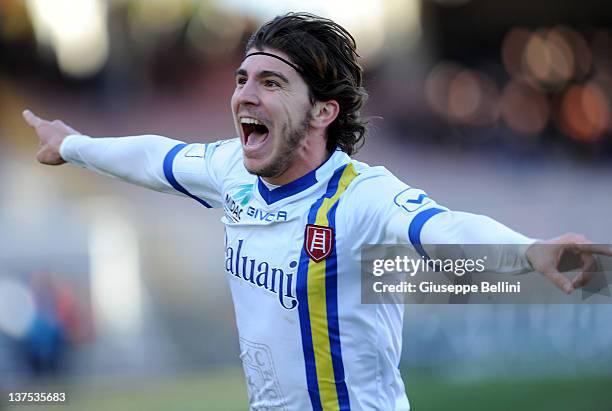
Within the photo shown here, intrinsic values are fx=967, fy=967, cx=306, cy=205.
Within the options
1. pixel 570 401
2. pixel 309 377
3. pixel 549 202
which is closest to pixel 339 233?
pixel 309 377

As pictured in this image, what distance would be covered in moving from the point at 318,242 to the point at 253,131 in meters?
0.69

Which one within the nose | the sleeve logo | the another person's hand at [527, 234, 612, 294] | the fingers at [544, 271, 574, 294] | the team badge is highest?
the nose

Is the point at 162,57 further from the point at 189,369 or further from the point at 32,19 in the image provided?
the point at 189,369

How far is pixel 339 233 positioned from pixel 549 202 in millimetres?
9253

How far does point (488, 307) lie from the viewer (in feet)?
34.7

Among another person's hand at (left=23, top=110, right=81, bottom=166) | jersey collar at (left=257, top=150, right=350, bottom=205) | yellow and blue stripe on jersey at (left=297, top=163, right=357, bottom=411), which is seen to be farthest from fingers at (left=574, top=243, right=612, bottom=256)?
another person's hand at (left=23, top=110, right=81, bottom=166)

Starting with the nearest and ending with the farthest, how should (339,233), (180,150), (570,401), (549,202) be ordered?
(339,233), (180,150), (570,401), (549,202)

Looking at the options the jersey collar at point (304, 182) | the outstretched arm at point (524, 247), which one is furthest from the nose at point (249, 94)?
the outstretched arm at point (524, 247)

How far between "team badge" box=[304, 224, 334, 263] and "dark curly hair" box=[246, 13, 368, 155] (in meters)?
0.58

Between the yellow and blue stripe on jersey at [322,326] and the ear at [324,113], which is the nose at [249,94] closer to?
the ear at [324,113]

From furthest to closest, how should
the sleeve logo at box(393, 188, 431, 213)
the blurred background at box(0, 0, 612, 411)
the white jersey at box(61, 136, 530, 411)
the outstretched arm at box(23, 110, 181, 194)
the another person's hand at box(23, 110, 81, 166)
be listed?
the blurred background at box(0, 0, 612, 411)
the another person's hand at box(23, 110, 81, 166)
the outstretched arm at box(23, 110, 181, 194)
the white jersey at box(61, 136, 530, 411)
the sleeve logo at box(393, 188, 431, 213)

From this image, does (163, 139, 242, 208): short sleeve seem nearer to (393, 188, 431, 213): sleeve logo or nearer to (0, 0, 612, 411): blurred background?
(393, 188, 431, 213): sleeve logo

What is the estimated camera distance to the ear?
14.2 ft

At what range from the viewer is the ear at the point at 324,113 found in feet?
14.2
